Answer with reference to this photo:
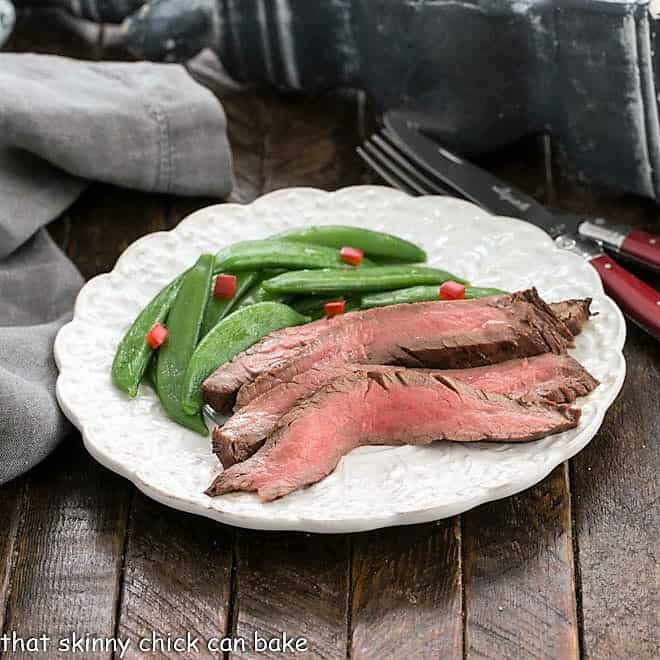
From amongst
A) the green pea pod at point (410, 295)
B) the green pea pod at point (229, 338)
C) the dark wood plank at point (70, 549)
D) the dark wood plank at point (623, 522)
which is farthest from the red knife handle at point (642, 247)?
the dark wood plank at point (70, 549)

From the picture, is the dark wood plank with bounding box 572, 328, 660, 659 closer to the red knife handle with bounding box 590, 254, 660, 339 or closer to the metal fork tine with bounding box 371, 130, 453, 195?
the red knife handle with bounding box 590, 254, 660, 339

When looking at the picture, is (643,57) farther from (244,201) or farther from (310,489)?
(310,489)

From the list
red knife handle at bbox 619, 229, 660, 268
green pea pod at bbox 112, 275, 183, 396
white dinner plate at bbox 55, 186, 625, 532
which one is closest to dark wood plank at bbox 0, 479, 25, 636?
white dinner plate at bbox 55, 186, 625, 532

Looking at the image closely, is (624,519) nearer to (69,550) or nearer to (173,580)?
(173,580)

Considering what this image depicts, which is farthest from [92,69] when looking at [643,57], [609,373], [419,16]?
[609,373]

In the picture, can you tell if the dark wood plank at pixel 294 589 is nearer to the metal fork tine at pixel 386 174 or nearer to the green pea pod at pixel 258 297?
the green pea pod at pixel 258 297
